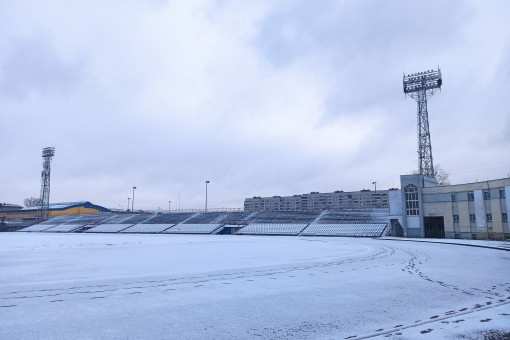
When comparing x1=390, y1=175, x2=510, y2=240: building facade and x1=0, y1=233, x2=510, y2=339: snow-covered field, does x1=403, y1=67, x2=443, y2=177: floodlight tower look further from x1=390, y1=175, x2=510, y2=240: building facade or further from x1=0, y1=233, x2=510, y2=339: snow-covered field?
x1=0, y1=233, x2=510, y2=339: snow-covered field

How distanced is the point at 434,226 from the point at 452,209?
15.2ft

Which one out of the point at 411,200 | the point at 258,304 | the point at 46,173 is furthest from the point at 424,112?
the point at 46,173

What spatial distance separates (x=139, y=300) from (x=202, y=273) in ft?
18.6

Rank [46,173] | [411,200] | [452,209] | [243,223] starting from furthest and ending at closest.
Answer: [46,173] → [243,223] → [411,200] → [452,209]

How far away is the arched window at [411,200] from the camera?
173 feet

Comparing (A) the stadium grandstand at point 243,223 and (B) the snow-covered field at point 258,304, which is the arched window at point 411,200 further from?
(B) the snow-covered field at point 258,304

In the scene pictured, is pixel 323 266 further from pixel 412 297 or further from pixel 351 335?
pixel 351 335

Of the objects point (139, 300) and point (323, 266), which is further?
point (323, 266)

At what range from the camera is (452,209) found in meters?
48.5

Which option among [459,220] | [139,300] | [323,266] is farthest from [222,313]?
[459,220]

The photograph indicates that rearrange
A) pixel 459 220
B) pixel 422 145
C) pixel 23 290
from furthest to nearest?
pixel 422 145, pixel 459 220, pixel 23 290

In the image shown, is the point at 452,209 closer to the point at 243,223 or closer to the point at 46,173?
the point at 243,223

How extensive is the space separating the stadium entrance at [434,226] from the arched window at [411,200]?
1918 millimetres

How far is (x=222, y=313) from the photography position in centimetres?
875
